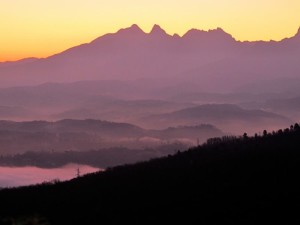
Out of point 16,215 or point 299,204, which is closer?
point 299,204

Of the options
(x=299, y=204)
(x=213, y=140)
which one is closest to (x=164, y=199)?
(x=299, y=204)

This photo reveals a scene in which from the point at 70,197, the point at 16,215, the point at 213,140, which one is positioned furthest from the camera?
the point at 213,140

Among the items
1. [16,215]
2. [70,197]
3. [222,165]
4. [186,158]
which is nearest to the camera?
[16,215]

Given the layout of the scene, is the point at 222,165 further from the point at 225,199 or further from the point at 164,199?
the point at 225,199

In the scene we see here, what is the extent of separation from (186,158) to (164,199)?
29.5m

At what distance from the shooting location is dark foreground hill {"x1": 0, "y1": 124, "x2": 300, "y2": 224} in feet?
148

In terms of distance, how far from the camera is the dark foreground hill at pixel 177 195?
148 feet

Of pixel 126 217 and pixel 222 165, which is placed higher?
pixel 222 165

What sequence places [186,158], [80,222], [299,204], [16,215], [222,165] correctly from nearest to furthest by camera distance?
[299,204]
[80,222]
[16,215]
[222,165]
[186,158]

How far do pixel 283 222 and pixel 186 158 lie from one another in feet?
147

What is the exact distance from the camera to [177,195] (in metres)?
55.5

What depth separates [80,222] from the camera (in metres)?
52.6

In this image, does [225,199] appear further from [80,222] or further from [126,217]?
[80,222]

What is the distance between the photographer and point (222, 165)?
63469 mm
